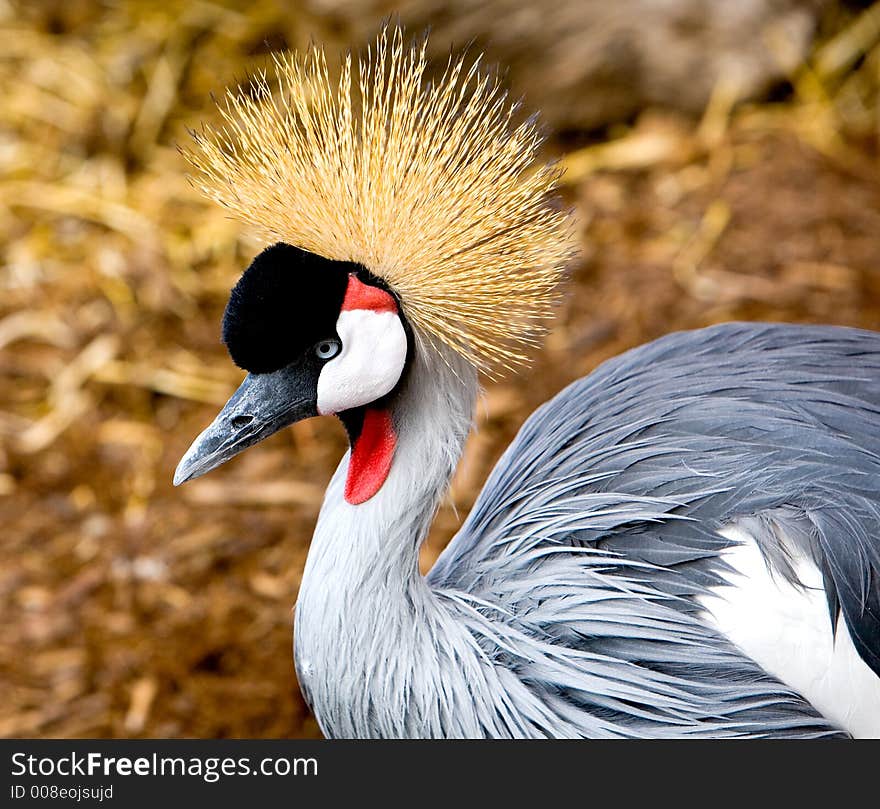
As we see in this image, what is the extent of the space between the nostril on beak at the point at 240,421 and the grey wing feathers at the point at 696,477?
12.9 inches

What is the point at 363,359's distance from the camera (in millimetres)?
1168

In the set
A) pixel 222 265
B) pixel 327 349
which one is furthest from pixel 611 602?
pixel 222 265

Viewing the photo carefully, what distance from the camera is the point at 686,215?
100 inches

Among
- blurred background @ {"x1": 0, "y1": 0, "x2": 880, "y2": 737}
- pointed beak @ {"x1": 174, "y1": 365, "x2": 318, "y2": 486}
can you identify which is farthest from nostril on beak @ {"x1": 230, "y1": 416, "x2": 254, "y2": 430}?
blurred background @ {"x1": 0, "y1": 0, "x2": 880, "y2": 737}

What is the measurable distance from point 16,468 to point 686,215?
1.53 m

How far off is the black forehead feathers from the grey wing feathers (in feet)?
1.17

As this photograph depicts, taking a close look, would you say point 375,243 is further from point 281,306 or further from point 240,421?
point 240,421

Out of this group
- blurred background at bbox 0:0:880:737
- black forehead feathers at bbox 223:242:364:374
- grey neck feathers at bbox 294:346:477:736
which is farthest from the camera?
blurred background at bbox 0:0:880:737

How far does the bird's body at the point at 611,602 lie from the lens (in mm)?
1208

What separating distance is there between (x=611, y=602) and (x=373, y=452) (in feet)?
1.01

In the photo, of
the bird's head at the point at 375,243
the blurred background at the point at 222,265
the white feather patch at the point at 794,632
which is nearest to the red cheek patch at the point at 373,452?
the bird's head at the point at 375,243

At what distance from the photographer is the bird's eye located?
1176 millimetres

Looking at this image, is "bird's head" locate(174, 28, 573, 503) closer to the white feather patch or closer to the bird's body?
the bird's body

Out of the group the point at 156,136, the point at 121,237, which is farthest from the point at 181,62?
the point at 121,237
